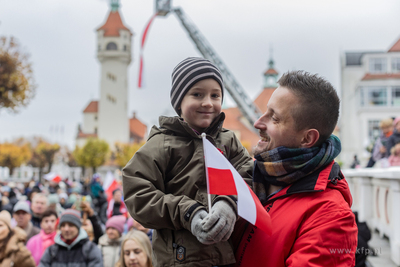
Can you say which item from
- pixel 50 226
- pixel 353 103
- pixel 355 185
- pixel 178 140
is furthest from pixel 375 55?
pixel 178 140

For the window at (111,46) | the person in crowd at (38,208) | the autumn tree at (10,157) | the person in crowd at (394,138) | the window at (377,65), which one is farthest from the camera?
the window at (111,46)

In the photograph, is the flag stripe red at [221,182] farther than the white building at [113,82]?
No

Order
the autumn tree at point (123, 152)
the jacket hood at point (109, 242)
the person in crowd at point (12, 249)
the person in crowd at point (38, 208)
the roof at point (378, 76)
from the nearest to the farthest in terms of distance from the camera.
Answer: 1. the person in crowd at point (12, 249)
2. the jacket hood at point (109, 242)
3. the person in crowd at point (38, 208)
4. the roof at point (378, 76)
5. the autumn tree at point (123, 152)

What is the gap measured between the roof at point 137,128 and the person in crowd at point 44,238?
3341 inches

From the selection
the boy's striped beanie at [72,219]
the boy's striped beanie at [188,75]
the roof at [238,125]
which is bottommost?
the boy's striped beanie at [72,219]

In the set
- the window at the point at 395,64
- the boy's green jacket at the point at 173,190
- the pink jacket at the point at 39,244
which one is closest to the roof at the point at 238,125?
the window at the point at 395,64

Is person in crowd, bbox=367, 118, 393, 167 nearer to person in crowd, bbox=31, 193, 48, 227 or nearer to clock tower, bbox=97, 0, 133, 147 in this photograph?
person in crowd, bbox=31, 193, 48, 227

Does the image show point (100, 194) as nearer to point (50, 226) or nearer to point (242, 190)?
point (50, 226)

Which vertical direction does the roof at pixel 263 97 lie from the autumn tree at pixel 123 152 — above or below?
above

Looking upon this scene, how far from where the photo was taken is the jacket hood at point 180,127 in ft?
6.75

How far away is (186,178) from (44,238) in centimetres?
488

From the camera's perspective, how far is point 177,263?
1870mm

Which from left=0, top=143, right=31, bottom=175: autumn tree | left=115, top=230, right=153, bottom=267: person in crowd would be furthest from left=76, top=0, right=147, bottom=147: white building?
left=115, top=230, right=153, bottom=267: person in crowd

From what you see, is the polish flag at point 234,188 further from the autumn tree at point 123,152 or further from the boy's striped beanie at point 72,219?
the autumn tree at point 123,152
